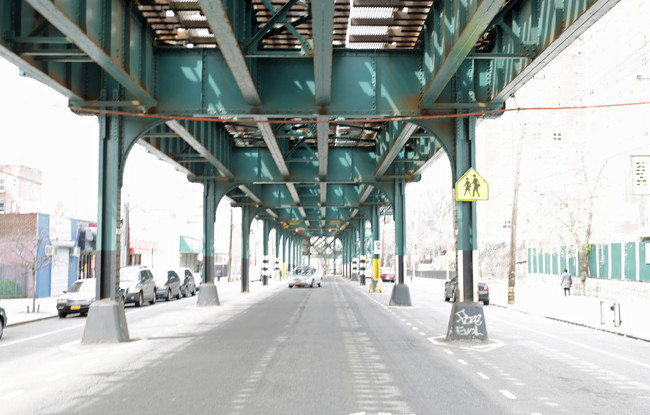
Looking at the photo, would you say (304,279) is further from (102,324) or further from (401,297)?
(102,324)

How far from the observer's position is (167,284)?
37.7 metres

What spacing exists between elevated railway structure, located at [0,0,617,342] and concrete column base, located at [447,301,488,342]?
0.31m

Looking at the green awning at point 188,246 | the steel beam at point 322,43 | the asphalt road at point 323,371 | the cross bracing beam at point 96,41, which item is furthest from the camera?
the green awning at point 188,246

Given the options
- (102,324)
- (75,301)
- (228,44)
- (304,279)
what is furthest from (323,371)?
(304,279)

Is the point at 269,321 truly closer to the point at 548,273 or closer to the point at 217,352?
the point at 217,352

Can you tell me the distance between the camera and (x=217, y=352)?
14516 millimetres

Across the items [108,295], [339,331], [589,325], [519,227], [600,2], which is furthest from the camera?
[519,227]

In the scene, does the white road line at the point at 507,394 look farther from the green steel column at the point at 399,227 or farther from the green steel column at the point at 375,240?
the green steel column at the point at 375,240

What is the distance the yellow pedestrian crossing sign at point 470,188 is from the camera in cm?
1673

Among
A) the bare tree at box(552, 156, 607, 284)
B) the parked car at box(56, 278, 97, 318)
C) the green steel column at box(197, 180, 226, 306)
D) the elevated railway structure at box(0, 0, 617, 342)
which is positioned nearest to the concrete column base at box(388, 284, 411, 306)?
the green steel column at box(197, 180, 226, 306)

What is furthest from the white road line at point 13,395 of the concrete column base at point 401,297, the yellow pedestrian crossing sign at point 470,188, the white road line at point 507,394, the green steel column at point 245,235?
the green steel column at point 245,235

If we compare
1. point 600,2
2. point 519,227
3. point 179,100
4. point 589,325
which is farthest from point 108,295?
point 519,227

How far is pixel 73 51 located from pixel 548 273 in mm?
41577

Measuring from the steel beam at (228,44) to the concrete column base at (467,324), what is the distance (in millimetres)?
7197
